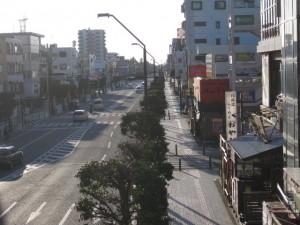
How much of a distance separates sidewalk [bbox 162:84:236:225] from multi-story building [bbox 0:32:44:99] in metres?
47.9

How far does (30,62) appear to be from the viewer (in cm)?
9031

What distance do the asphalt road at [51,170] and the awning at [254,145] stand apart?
5.63 meters

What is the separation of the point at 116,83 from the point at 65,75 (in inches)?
2424

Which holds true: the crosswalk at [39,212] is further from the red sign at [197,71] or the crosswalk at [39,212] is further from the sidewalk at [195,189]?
the red sign at [197,71]

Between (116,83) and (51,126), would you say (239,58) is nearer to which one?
(51,126)

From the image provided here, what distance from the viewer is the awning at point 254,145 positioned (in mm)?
19631

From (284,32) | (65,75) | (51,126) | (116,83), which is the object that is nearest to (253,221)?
(284,32)

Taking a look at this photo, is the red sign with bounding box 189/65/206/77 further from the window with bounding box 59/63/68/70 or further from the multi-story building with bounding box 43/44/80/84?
the window with bounding box 59/63/68/70

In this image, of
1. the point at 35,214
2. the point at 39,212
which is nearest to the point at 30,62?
the point at 39,212

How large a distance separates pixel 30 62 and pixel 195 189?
221 ft

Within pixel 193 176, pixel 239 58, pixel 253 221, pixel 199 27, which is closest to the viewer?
pixel 253 221

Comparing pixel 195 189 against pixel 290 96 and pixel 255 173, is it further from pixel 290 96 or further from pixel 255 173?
pixel 290 96

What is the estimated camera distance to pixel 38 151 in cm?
4266

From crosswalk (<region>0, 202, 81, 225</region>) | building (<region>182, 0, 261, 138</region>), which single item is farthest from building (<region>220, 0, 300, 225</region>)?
building (<region>182, 0, 261, 138</region>)
